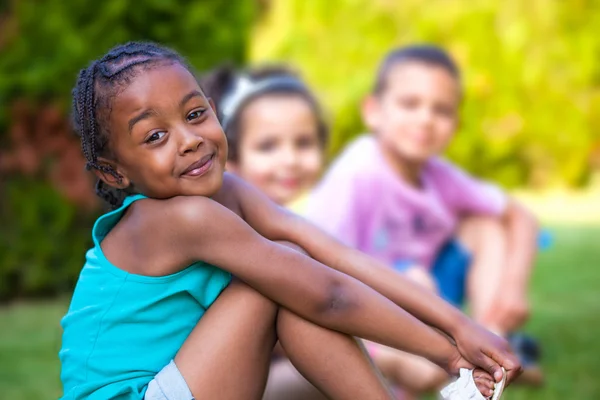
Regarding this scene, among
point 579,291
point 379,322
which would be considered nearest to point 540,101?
point 579,291

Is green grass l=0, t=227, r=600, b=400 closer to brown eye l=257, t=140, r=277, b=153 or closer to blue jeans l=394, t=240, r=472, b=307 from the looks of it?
blue jeans l=394, t=240, r=472, b=307

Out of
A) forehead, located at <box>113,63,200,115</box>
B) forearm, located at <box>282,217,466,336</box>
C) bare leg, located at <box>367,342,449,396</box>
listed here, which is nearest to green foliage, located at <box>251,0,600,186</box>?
bare leg, located at <box>367,342,449,396</box>

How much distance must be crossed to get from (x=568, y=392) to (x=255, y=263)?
2.02 m

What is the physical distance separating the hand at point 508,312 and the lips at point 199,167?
1.88 metres

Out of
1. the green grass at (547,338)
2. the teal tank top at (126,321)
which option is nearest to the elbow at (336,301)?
the teal tank top at (126,321)

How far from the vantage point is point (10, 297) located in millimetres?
5168

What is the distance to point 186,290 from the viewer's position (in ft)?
6.33

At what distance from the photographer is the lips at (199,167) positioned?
6.14ft

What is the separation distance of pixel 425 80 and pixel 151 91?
1778mm

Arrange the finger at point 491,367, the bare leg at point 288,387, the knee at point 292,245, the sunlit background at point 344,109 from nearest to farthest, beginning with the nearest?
1. the finger at point 491,367
2. the knee at point 292,245
3. the bare leg at point 288,387
4. the sunlit background at point 344,109

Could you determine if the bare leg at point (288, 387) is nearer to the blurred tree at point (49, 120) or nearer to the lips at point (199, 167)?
the lips at point (199, 167)

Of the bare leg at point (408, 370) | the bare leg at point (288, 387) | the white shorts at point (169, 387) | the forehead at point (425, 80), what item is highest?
the forehead at point (425, 80)

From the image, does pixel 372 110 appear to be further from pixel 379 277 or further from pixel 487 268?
pixel 379 277

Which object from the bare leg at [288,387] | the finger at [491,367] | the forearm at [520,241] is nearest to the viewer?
the finger at [491,367]
